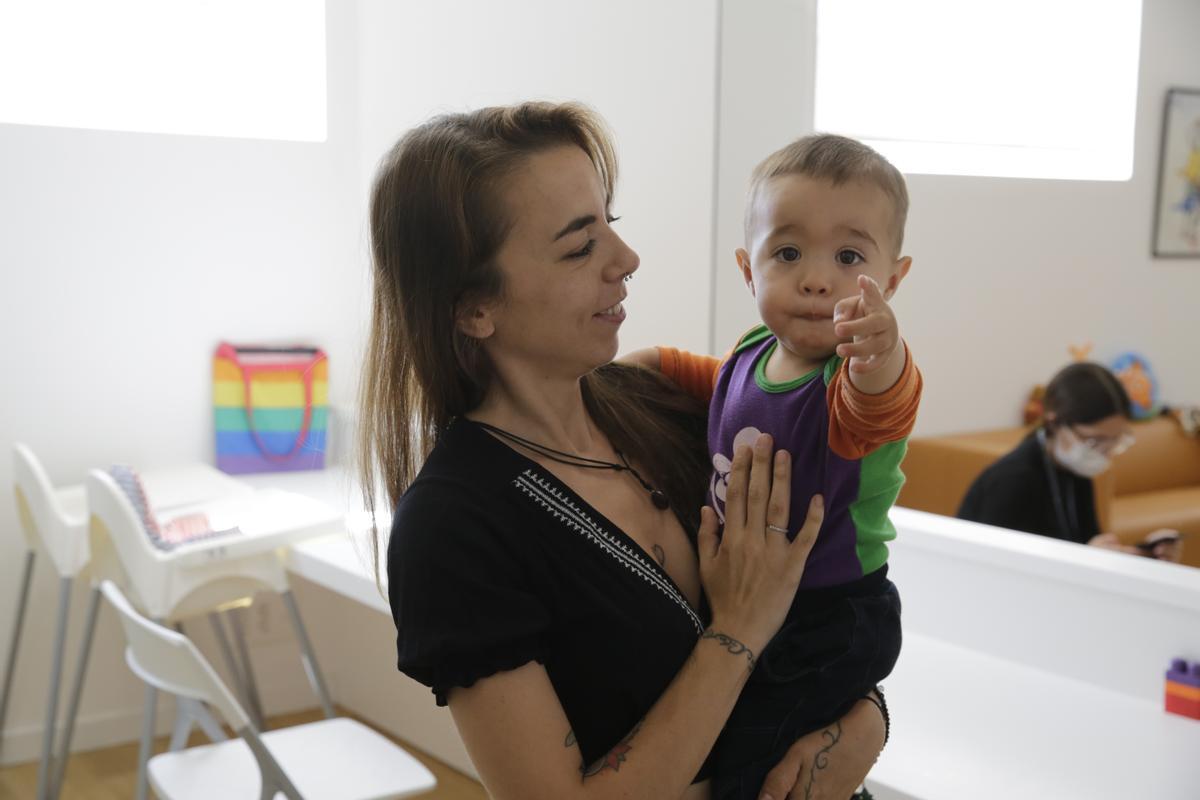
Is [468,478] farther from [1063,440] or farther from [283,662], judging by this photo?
[283,662]

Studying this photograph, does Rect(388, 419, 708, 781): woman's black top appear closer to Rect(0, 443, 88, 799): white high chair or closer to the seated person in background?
the seated person in background

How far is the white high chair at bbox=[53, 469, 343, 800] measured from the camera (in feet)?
9.12

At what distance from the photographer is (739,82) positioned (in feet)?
8.92

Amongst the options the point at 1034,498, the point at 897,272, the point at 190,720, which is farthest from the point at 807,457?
the point at 190,720

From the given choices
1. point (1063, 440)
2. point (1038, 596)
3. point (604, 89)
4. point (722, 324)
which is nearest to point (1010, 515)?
point (1063, 440)

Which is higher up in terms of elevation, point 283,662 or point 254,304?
point 254,304

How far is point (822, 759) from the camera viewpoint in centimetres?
119

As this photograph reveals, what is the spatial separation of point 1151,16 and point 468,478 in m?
2.00

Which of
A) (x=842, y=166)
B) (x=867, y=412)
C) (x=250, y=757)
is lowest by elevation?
(x=250, y=757)

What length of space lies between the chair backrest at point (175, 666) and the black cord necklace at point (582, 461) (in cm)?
97

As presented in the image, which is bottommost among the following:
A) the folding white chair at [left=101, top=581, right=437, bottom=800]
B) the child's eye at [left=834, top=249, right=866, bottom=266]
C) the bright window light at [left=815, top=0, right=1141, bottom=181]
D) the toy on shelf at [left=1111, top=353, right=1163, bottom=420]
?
the folding white chair at [left=101, top=581, right=437, bottom=800]

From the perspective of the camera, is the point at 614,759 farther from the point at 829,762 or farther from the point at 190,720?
the point at 190,720

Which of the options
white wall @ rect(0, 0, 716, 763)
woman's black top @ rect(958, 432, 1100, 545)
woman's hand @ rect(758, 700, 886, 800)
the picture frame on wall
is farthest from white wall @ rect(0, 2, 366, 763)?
woman's hand @ rect(758, 700, 886, 800)

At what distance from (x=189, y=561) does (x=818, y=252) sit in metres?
2.05
